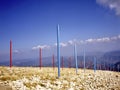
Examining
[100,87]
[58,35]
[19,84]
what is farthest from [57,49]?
[19,84]

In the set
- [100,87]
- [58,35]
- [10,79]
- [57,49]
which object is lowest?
[100,87]

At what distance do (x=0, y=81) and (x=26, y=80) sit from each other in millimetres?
2173

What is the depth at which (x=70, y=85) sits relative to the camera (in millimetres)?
19594

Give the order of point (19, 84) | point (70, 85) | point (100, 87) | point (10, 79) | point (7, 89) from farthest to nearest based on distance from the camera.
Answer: point (100, 87), point (70, 85), point (10, 79), point (19, 84), point (7, 89)

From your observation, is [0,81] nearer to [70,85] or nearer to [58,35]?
[70,85]

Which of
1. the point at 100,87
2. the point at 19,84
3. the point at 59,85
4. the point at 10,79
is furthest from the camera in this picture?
the point at 100,87

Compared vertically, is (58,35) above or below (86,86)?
above

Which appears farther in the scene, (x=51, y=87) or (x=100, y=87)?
(x=100, y=87)

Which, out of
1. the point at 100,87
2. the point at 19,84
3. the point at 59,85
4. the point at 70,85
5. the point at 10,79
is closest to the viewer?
the point at 19,84

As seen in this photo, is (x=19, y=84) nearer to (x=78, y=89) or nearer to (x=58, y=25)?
(x=78, y=89)

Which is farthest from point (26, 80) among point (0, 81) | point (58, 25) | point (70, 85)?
point (58, 25)

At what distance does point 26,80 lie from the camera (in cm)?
1702

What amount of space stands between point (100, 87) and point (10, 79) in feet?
31.6

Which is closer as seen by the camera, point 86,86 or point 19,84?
point 19,84
